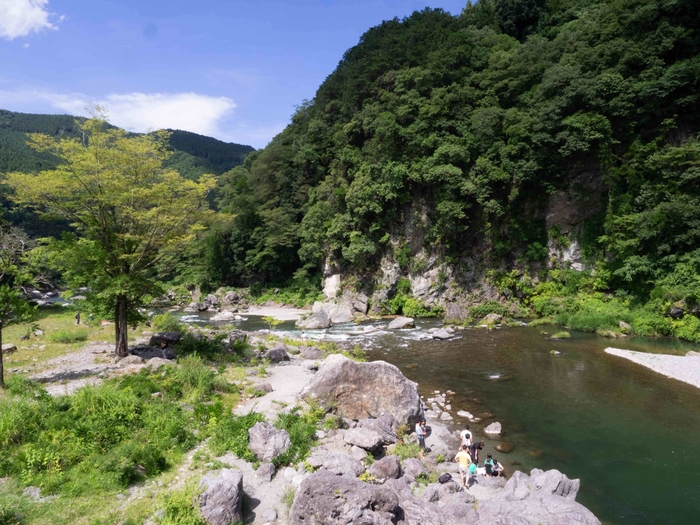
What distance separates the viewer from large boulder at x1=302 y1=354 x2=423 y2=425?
1312 centimetres

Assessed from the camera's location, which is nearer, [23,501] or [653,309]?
[23,501]

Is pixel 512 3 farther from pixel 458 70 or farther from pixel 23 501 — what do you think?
pixel 23 501

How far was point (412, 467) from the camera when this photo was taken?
10258 mm

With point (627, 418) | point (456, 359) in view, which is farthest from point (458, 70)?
point (627, 418)

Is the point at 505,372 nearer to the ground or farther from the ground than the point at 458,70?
nearer to the ground

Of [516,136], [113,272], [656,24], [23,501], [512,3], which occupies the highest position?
[512,3]

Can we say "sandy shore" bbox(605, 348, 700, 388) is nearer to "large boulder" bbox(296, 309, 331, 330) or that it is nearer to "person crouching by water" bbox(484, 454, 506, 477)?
"person crouching by water" bbox(484, 454, 506, 477)

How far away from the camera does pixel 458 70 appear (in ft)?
133

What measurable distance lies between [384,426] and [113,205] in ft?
48.4

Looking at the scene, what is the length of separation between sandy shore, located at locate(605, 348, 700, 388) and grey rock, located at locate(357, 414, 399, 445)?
14.5 meters

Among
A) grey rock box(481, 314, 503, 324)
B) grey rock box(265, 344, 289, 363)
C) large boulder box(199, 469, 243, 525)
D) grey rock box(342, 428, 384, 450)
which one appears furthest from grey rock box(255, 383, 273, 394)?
grey rock box(481, 314, 503, 324)

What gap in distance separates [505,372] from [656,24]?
3159cm

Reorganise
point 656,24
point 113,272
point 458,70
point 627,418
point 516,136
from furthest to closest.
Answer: point 458,70 < point 516,136 < point 656,24 < point 113,272 < point 627,418

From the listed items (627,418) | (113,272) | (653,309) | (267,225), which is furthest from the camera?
(267,225)
